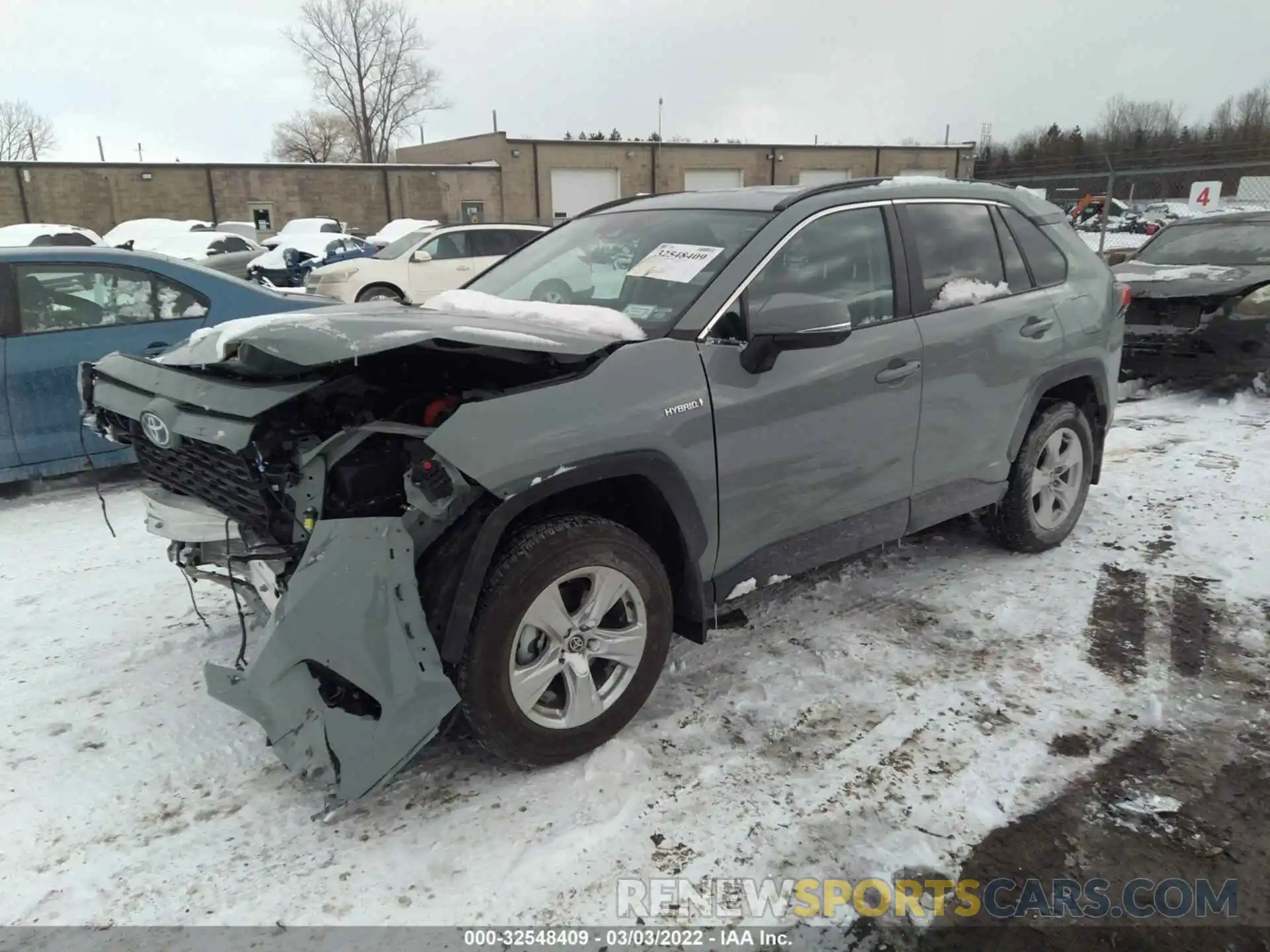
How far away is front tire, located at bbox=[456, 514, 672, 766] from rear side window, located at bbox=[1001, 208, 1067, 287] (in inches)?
107

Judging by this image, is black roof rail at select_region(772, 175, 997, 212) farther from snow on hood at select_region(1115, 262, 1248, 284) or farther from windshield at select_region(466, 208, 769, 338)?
snow on hood at select_region(1115, 262, 1248, 284)

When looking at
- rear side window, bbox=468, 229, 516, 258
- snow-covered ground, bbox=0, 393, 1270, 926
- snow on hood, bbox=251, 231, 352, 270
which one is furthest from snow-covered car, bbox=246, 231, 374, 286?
snow-covered ground, bbox=0, 393, 1270, 926

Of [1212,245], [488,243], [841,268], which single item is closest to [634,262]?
[841,268]

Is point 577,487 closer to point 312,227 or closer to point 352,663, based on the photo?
point 352,663

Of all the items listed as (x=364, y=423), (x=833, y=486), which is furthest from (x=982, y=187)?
(x=364, y=423)

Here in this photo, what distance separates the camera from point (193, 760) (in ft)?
9.54

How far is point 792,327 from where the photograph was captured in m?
2.92

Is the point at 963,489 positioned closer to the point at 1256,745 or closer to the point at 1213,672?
the point at 1213,672

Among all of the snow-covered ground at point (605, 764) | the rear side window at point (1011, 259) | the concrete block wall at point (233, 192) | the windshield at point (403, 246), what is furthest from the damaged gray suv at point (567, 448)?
the concrete block wall at point (233, 192)

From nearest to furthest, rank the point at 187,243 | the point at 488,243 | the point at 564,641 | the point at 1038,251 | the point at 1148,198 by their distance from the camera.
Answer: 1. the point at 564,641
2. the point at 1038,251
3. the point at 488,243
4. the point at 187,243
5. the point at 1148,198

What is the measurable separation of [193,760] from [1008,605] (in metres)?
3.47

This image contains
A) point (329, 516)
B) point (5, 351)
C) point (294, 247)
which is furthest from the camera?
point (294, 247)

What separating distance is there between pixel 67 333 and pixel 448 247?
8.42 m

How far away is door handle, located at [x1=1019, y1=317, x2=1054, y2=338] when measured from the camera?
13.5 ft
